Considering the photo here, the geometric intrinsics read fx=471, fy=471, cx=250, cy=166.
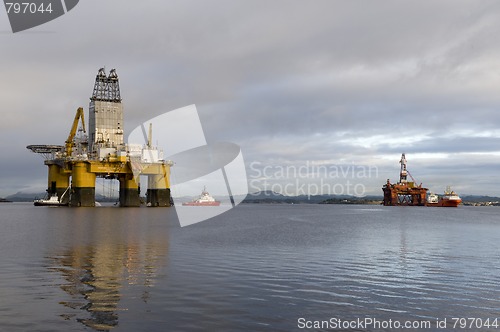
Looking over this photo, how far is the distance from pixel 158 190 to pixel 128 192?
940 cm

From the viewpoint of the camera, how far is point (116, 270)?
2500 cm

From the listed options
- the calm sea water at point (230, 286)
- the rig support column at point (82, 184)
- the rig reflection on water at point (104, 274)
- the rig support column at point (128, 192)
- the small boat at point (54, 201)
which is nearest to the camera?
the calm sea water at point (230, 286)

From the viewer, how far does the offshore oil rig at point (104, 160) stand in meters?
121

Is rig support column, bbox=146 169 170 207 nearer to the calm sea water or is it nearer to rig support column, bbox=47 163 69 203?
rig support column, bbox=47 163 69 203

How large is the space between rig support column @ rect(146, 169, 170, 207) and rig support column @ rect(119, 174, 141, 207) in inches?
147

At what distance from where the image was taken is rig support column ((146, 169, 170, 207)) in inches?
5022

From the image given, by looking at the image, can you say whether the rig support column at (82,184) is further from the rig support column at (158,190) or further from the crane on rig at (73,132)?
the crane on rig at (73,132)

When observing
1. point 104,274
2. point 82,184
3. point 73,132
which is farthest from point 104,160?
point 104,274

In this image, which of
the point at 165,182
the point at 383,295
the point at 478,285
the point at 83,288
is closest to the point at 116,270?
the point at 83,288

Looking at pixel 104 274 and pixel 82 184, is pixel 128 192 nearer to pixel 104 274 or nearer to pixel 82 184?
pixel 82 184

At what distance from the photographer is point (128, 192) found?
133m

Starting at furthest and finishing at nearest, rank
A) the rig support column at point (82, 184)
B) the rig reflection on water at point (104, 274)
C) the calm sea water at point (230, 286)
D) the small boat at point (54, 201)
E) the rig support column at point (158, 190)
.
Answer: the small boat at point (54, 201)
the rig support column at point (158, 190)
the rig support column at point (82, 184)
the rig reflection on water at point (104, 274)
the calm sea water at point (230, 286)

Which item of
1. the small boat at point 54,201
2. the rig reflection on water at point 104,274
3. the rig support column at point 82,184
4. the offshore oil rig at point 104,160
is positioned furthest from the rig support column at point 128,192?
the rig reflection on water at point 104,274

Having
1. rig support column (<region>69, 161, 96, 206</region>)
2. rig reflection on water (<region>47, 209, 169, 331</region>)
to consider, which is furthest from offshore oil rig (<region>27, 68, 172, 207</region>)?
rig reflection on water (<region>47, 209, 169, 331</region>)
